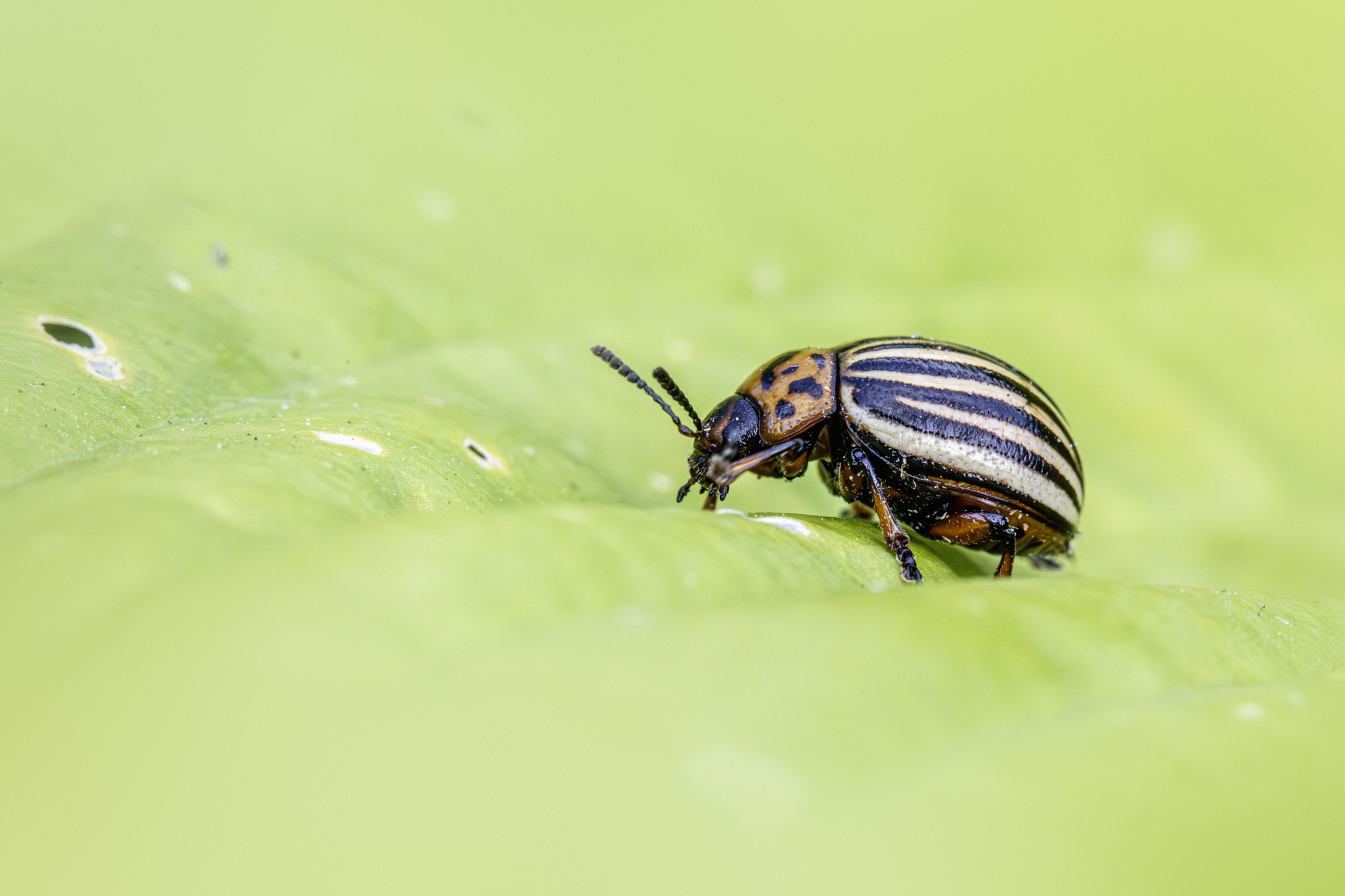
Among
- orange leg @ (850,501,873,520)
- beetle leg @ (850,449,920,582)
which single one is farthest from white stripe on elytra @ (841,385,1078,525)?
orange leg @ (850,501,873,520)

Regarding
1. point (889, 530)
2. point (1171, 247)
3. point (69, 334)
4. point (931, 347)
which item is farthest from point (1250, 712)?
point (1171, 247)

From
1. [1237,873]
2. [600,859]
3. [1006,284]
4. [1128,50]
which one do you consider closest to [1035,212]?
[1006,284]

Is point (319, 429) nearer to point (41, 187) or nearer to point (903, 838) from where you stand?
point (903, 838)

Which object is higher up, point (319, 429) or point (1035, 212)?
point (1035, 212)

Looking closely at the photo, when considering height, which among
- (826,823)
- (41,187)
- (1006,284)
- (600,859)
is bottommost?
(600,859)

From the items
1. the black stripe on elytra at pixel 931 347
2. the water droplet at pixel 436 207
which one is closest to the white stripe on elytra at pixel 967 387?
the black stripe on elytra at pixel 931 347

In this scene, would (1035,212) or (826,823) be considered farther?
(1035,212)

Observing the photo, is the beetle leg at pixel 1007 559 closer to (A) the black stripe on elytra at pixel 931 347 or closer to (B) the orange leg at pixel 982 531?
(B) the orange leg at pixel 982 531

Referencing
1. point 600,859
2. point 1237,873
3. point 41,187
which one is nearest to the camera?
point 600,859
